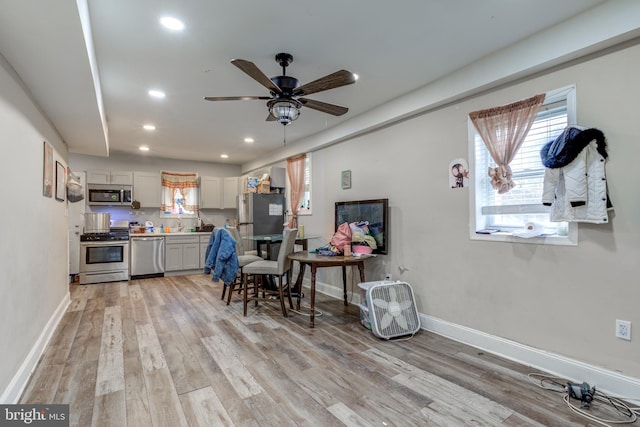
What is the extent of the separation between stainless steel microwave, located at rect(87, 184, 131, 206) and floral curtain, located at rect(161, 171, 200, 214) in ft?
2.55

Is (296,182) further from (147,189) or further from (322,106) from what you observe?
(147,189)

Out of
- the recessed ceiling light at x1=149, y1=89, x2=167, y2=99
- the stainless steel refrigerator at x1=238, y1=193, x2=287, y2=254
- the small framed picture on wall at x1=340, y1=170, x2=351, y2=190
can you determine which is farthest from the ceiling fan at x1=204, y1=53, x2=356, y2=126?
the stainless steel refrigerator at x1=238, y1=193, x2=287, y2=254

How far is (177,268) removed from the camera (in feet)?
20.6

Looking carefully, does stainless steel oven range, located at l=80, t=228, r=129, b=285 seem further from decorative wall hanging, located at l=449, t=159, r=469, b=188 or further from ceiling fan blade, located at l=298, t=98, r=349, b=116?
decorative wall hanging, located at l=449, t=159, r=469, b=188

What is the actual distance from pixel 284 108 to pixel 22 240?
2.22m

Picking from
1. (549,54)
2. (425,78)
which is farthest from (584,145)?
(425,78)

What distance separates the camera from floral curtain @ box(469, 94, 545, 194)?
2432mm

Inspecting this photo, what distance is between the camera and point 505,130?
256 centimetres

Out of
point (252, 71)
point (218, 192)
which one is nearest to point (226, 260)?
point (252, 71)

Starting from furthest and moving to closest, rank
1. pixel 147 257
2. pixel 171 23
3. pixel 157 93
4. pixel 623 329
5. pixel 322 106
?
pixel 147 257 < pixel 157 93 < pixel 322 106 < pixel 171 23 < pixel 623 329

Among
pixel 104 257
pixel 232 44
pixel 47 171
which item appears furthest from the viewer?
pixel 104 257

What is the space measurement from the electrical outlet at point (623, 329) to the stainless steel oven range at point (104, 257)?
673 centimetres

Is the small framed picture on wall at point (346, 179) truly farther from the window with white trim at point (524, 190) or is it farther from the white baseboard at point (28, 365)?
the white baseboard at point (28, 365)

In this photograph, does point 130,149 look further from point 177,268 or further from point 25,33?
point 25,33
